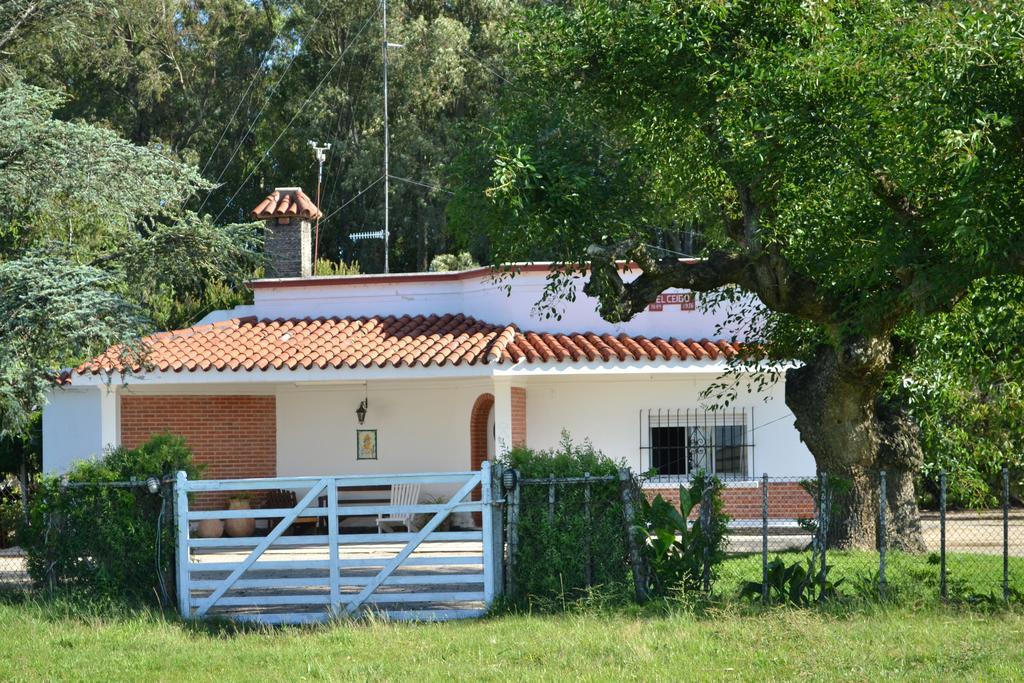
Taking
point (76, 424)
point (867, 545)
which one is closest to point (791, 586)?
point (867, 545)

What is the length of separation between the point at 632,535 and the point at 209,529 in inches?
405

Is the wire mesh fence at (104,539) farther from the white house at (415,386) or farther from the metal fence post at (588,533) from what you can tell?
the white house at (415,386)

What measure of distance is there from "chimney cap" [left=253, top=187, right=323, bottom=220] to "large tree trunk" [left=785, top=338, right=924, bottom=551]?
11282 millimetres

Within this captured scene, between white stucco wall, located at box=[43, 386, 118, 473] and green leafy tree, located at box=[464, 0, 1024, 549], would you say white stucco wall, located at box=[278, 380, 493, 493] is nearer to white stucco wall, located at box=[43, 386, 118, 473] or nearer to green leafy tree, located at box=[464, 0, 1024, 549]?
white stucco wall, located at box=[43, 386, 118, 473]

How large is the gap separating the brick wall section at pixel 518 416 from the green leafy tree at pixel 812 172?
5332 millimetres

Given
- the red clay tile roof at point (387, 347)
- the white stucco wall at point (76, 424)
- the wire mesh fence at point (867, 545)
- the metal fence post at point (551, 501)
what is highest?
the red clay tile roof at point (387, 347)

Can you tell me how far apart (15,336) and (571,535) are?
24.8ft

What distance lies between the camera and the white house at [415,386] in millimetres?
18766

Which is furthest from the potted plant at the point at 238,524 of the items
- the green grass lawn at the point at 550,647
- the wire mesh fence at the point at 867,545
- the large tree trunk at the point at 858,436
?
the large tree trunk at the point at 858,436

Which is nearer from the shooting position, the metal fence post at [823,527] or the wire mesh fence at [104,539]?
the metal fence post at [823,527]

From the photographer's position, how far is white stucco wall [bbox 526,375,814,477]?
20172 millimetres

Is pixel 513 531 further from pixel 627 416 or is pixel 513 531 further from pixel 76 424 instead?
pixel 76 424

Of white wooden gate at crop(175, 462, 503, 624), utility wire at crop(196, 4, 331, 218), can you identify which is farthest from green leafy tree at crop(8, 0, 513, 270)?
white wooden gate at crop(175, 462, 503, 624)

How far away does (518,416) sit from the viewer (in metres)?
19.6
